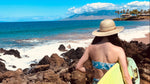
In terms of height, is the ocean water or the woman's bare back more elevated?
the woman's bare back

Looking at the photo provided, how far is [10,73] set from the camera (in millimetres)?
7543

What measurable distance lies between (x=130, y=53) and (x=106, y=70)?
230 inches

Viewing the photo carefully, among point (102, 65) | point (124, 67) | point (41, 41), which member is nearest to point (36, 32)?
point (41, 41)

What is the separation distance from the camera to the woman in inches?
83.5

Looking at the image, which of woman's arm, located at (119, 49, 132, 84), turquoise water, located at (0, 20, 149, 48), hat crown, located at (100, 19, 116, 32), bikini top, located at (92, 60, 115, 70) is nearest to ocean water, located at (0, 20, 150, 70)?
turquoise water, located at (0, 20, 149, 48)

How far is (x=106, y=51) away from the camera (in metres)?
2.23

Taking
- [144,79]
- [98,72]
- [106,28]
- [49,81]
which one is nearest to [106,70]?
[98,72]

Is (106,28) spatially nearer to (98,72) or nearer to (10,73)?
(98,72)

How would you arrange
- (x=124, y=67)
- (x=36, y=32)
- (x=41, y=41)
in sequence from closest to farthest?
1. (x=124, y=67)
2. (x=41, y=41)
3. (x=36, y=32)

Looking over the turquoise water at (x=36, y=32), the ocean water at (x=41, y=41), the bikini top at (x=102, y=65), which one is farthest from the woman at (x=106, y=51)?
the turquoise water at (x=36, y=32)

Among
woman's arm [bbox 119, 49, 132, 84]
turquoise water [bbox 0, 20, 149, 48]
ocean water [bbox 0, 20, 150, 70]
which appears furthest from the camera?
turquoise water [bbox 0, 20, 149, 48]

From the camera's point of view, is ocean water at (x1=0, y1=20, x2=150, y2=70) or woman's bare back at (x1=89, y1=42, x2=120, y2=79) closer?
woman's bare back at (x1=89, y1=42, x2=120, y2=79)

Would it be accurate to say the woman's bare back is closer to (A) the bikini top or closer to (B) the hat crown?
(A) the bikini top

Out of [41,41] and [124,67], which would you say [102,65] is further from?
[41,41]
